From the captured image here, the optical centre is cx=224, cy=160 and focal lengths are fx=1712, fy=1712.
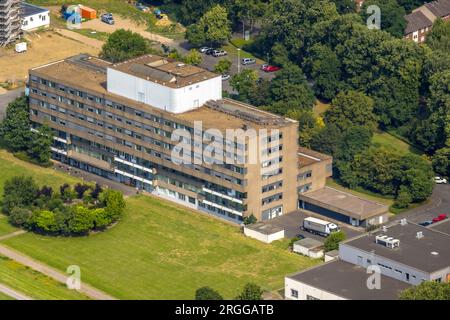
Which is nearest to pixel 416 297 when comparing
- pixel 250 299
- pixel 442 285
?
pixel 442 285
